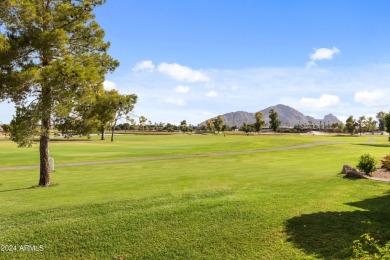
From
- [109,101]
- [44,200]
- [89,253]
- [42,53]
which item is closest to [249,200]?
[89,253]

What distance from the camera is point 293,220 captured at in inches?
483

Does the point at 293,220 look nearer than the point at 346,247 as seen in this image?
No

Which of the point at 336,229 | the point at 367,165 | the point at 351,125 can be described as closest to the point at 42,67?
the point at 336,229

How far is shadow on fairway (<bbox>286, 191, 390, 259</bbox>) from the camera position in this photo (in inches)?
402

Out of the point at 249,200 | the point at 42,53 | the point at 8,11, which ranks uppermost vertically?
the point at 8,11

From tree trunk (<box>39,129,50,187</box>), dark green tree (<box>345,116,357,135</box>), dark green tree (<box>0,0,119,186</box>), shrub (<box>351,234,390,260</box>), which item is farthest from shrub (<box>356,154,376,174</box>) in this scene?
dark green tree (<box>345,116,357,135</box>)

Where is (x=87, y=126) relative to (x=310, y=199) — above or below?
above

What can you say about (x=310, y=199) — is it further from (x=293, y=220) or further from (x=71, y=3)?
(x=71, y=3)

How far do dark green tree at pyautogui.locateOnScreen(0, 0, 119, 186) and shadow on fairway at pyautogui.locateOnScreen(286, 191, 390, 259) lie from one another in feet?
47.0

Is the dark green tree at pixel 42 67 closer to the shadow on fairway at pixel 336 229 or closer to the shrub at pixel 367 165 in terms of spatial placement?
the shadow on fairway at pixel 336 229

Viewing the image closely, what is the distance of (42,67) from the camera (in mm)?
19578

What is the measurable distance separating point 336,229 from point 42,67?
1847 centimetres

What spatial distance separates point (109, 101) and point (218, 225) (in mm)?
13460

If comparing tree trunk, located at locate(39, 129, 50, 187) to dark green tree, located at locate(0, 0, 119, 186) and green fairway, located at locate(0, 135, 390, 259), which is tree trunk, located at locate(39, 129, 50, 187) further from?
green fairway, located at locate(0, 135, 390, 259)
